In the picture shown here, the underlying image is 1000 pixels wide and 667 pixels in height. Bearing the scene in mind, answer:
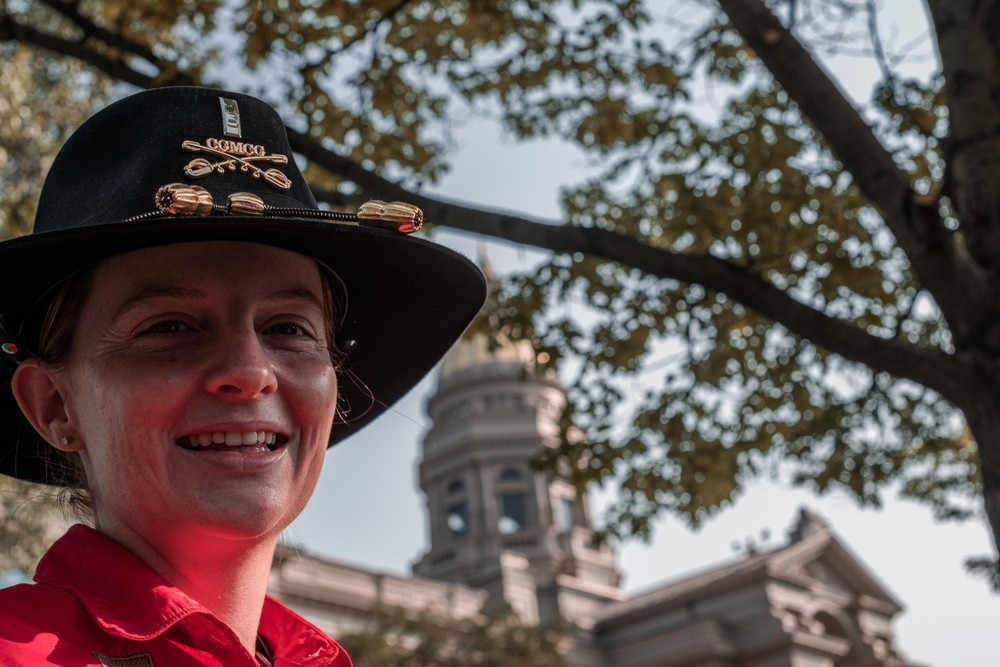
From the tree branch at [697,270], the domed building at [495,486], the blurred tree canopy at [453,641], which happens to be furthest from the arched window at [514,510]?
the tree branch at [697,270]

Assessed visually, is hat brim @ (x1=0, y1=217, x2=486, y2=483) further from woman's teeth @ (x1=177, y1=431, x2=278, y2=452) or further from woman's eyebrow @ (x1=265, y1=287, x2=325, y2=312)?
woman's teeth @ (x1=177, y1=431, x2=278, y2=452)

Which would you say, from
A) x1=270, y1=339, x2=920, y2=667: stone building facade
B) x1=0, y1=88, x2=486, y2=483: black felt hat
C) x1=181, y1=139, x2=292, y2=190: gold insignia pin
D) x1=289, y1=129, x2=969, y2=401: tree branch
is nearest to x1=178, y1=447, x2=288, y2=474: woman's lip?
x1=0, y1=88, x2=486, y2=483: black felt hat

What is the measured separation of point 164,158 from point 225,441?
0.49 meters

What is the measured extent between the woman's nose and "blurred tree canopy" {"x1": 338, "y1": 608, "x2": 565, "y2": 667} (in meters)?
24.9

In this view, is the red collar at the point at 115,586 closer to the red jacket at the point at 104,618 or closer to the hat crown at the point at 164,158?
the red jacket at the point at 104,618

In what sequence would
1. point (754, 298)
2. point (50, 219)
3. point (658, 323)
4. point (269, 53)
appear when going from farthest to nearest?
point (658, 323), point (269, 53), point (754, 298), point (50, 219)

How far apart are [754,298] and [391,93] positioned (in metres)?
3.04

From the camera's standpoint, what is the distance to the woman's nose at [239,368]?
5.96 ft

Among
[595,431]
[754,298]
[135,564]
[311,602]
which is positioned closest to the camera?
[135,564]

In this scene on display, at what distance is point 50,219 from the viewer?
2.00 meters

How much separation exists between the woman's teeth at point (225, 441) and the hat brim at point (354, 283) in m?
0.31

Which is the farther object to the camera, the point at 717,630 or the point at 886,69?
the point at 717,630

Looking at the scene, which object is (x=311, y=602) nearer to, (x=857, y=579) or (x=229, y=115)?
(x=857, y=579)

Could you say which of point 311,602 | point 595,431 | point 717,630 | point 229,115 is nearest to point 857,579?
point 717,630
